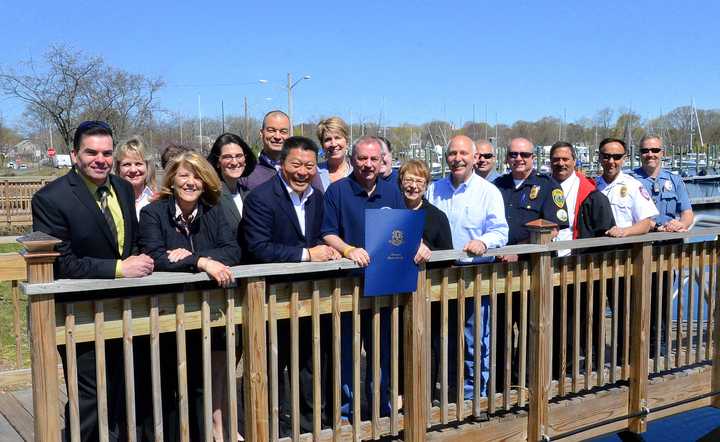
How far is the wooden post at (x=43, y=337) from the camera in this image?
2926mm

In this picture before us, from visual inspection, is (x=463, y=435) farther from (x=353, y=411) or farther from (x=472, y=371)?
(x=353, y=411)

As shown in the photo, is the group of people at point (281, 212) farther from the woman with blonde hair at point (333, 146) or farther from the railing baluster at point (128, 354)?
the railing baluster at point (128, 354)

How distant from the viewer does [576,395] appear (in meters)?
4.91

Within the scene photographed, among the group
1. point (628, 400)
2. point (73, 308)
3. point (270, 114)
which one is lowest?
point (628, 400)

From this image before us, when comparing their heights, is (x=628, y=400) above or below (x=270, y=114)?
below

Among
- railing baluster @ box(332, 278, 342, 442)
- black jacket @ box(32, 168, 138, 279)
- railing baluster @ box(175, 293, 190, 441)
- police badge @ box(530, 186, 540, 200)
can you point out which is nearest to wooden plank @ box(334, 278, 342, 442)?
railing baluster @ box(332, 278, 342, 442)

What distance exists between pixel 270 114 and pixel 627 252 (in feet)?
9.87

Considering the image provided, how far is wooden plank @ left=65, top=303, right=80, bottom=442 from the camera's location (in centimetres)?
308

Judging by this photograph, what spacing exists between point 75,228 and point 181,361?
2.76 ft

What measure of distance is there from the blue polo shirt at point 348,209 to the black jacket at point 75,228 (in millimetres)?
1200

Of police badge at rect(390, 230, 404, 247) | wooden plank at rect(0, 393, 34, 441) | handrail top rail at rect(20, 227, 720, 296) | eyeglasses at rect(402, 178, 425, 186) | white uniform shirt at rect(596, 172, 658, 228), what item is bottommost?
wooden plank at rect(0, 393, 34, 441)

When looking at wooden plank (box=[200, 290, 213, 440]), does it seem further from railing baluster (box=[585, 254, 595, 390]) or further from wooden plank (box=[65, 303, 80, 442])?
railing baluster (box=[585, 254, 595, 390])

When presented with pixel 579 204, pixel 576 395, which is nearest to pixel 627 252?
pixel 579 204

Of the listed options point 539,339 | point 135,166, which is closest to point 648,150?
point 539,339
